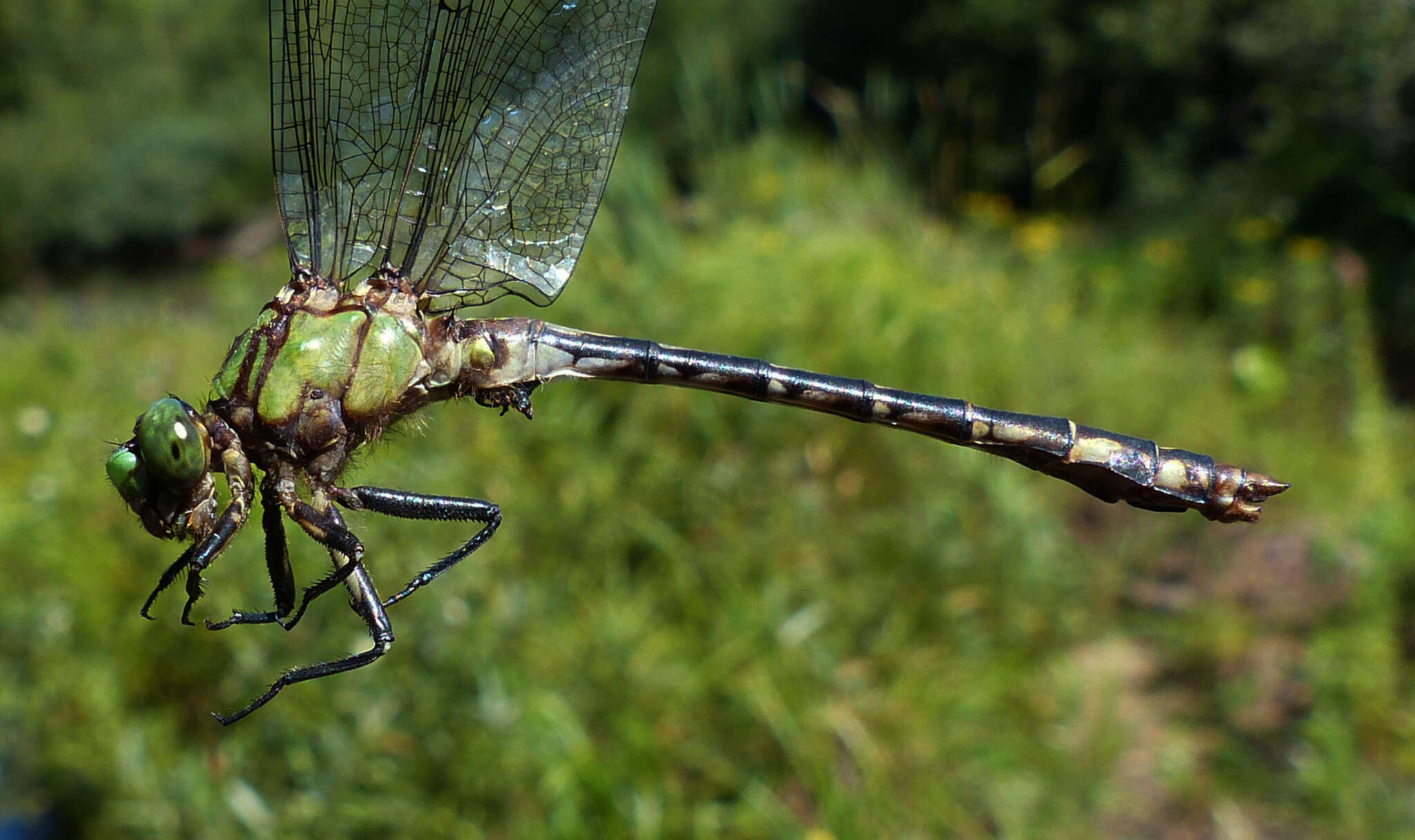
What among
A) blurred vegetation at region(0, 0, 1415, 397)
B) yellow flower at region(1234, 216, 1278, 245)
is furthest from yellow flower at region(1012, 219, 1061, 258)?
yellow flower at region(1234, 216, 1278, 245)

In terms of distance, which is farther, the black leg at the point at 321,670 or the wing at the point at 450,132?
the wing at the point at 450,132

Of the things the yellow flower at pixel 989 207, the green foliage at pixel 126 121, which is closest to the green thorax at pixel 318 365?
the yellow flower at pixel 989 207

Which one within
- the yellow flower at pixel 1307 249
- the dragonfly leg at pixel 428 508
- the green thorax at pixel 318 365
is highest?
the yellow flower at pixel 1307 249

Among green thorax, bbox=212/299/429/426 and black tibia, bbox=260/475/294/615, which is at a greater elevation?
green thorax, bbox=212/299/429/426

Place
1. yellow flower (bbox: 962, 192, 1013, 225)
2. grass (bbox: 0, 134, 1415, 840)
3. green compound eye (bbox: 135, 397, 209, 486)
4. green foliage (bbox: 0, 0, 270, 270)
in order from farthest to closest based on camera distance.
→ 1. green foliage (bbox: 0, 0, 270, 270)
2. yellow flower (bbox: 962, 192, 1013, 225)
3. grass (bbox: 0, 134, 1415, 840)
4. green compound eye (bbox: 135, 397, 209, 486)

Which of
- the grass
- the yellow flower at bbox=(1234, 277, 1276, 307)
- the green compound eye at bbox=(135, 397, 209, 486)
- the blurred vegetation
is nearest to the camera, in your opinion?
the green compound eye at bbox=(135, 397, 209, 486)

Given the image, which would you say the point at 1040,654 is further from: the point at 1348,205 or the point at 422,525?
the point at 1348,205

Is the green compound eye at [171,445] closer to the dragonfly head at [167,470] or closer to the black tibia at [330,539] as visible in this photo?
the dragonfly head at [167,470]

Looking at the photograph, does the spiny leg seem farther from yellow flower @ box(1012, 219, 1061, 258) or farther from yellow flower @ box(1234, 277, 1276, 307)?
yellow flower @ box(1234, 277, 1276, 307)
